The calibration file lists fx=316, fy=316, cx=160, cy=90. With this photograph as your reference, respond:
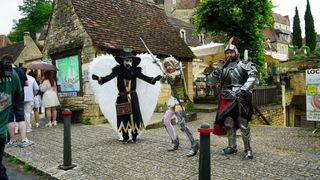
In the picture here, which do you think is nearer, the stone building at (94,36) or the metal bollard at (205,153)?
the metal bollard at (205,153)

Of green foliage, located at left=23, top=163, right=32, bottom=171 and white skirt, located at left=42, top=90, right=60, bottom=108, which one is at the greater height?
white skirt, located at left=42, top=90, right=60, bottom=108

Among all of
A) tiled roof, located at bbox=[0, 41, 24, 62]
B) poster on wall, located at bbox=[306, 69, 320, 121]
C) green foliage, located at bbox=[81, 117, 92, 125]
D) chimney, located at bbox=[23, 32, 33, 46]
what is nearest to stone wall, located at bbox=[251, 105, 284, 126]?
poster on wall, located at bbox=[306, 69, 320, 121]

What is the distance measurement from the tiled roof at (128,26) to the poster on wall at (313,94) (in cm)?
623

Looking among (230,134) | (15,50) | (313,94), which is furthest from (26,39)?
(230,134)

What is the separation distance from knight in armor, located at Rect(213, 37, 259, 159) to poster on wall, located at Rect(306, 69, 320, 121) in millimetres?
3228

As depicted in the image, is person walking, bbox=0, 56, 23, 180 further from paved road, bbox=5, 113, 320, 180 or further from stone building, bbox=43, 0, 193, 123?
stone building, bbox=43, 0, 193, 123

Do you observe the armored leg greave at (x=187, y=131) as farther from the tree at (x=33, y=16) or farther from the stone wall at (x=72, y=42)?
the tree at (x=33, y=16)

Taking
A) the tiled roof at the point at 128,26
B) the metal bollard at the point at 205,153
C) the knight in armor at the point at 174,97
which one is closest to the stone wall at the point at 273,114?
the tiled roof at the point at 128,26

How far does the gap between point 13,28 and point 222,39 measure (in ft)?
181

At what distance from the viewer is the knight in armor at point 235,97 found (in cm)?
526

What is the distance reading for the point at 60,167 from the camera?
17.0ft

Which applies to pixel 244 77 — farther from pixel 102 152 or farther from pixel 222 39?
pixel 222 39

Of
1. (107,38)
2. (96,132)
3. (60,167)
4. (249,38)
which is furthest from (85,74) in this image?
(249,38)

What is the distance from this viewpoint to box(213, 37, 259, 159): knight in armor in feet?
17.3
